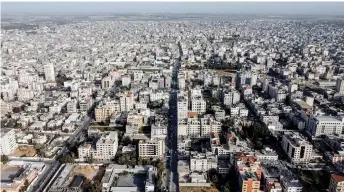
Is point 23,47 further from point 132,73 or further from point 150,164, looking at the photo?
point 150,164

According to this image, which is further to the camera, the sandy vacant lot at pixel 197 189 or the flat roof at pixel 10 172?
the flat roof at pixel 10 172

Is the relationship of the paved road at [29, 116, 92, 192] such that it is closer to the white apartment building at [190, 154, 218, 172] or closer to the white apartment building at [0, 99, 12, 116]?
the white apartment building at [0, 99, 12, 116]

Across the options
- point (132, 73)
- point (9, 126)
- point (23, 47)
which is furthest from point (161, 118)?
point (23, 47)

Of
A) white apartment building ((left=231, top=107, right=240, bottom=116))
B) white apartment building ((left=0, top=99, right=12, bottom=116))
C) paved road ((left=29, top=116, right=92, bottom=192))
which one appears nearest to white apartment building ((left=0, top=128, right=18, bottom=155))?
paved road ((left=29, top=116, right=92, bottom=192))

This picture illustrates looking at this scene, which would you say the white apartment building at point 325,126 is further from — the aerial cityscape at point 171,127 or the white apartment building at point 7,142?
the white apartment building at point 7,142

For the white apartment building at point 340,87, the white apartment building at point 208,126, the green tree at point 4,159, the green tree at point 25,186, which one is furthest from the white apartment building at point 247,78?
the green tree at point 25,186

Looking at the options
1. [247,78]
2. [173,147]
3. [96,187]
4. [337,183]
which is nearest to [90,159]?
[96,187]
